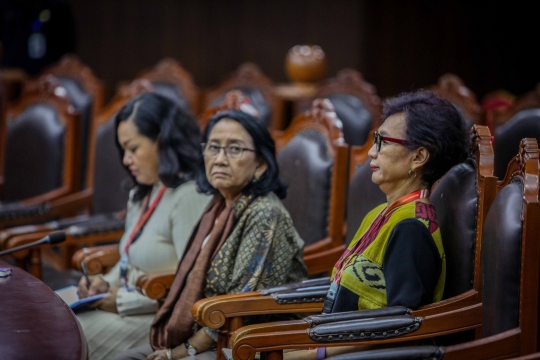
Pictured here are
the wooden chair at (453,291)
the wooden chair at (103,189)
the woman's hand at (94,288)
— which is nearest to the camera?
the wooden chair at (453,291)

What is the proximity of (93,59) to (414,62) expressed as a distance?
2.66 metres

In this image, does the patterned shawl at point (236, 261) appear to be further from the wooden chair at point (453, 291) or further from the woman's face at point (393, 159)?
the woman's face at point (393, 159)

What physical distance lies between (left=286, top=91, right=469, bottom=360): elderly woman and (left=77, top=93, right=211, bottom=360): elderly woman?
0.67 meters

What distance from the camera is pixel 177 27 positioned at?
6.12 metres

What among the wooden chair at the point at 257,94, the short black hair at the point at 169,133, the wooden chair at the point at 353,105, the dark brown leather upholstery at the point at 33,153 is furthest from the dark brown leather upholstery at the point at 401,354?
the wooden chair at the point at 257,94

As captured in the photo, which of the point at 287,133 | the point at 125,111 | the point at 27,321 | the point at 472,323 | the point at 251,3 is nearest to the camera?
→ the point at 27,321

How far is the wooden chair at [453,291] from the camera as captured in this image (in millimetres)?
1622

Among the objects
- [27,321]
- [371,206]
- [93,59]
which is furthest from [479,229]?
[93,59]

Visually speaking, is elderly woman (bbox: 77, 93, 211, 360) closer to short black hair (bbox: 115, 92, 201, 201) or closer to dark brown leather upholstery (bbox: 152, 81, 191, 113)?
short black hair (bbox: 115, 92, 201, 201)

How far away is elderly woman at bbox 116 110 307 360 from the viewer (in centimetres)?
191

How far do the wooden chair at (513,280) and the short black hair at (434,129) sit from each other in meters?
0.18

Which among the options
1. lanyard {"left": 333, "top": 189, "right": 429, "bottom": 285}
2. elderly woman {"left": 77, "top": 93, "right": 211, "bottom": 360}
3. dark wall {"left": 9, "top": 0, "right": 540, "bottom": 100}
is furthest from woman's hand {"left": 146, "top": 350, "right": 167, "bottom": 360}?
dark wall {"left": 9, "top": 0, "right": 540, "bottom": 100}

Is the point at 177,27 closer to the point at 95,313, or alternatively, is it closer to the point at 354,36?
the point at 354,36

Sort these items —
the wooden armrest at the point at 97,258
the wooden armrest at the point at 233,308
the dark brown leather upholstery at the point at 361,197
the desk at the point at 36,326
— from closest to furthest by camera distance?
the desk at the point at 36,326, the wooden armrest at the point at 233,308, the dark brown leather upholstery at the point at 361,197, the wooden armrest at the point at 97,258
